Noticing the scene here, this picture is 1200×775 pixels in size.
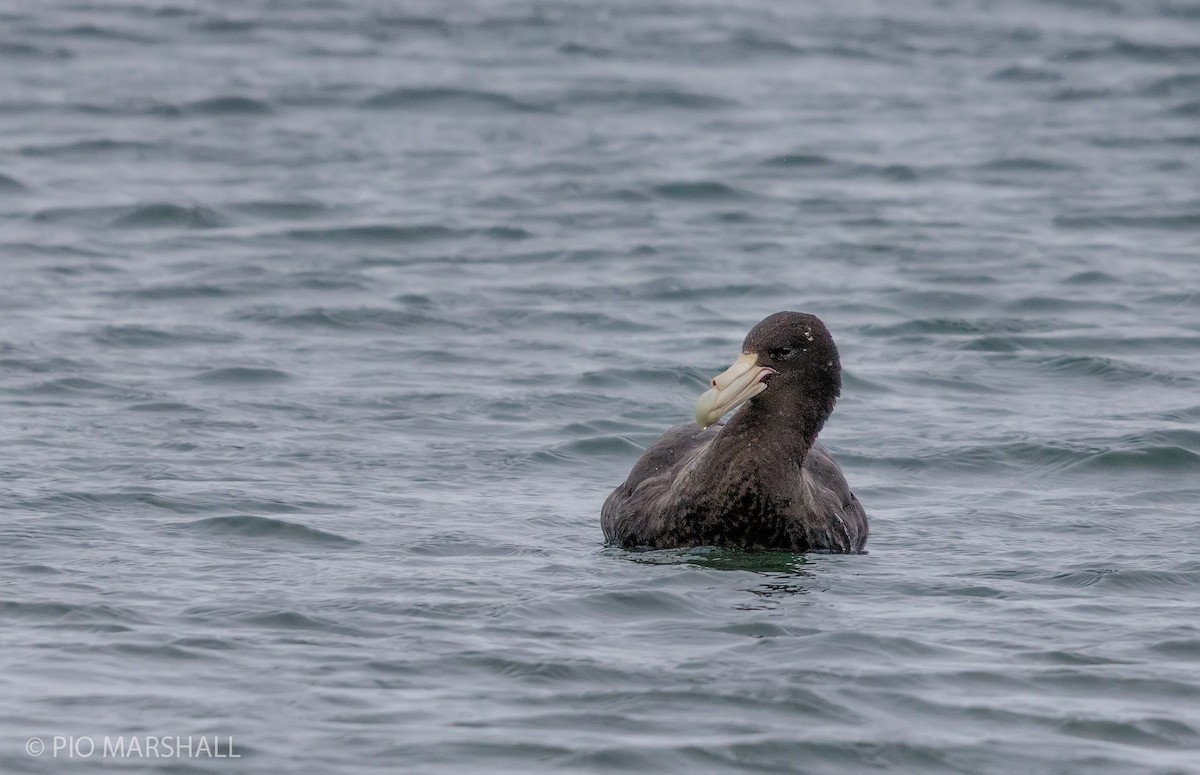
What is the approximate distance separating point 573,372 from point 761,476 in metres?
5.05

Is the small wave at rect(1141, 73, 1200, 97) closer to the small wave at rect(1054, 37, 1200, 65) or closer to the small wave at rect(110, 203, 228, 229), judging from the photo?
the small wave at rect(1054, 37, 1200, 65)

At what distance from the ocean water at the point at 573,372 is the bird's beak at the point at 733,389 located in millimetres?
691

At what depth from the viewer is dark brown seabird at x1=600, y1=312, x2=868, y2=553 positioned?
9.80 metres

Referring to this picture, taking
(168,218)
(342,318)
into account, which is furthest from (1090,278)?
(168,218)

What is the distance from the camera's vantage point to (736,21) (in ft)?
98.4

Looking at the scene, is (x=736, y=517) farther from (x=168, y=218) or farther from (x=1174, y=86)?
(x=1174, y=86)

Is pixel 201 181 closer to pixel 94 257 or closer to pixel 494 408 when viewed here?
pixel 94 257

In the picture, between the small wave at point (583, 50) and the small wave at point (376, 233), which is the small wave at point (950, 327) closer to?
the small wave at point (376, 233)

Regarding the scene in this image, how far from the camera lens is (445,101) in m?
24.7

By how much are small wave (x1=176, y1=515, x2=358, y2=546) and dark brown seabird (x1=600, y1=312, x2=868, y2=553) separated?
140 centimetres

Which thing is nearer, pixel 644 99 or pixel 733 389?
pixel 733 389

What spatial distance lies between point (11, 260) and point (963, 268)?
325 inches

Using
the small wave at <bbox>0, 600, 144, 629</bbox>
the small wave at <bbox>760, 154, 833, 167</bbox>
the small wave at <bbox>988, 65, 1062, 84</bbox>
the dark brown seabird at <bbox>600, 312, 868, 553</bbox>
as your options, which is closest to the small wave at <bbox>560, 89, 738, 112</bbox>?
the small wave at <bbox>760, 154, 833, 167</bbox>

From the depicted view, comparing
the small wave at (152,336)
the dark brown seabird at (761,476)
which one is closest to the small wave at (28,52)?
the small wave at (152,336)
